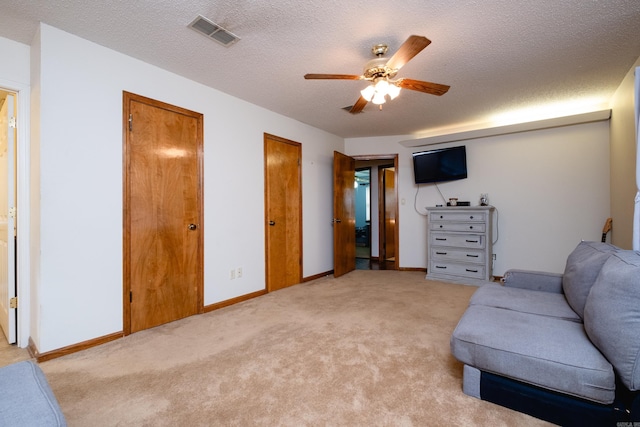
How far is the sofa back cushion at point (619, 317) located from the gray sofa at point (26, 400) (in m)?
1.98

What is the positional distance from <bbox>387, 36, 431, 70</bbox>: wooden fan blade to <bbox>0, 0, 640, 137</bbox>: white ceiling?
0.84 ft

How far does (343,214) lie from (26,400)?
422 cm

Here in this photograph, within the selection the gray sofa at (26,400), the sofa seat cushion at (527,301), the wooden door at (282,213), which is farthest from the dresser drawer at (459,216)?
the gray sofa at (26,400)

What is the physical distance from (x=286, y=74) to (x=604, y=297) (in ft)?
9.18

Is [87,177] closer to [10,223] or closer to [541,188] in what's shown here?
[10,223]

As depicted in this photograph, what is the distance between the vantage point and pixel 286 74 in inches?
110

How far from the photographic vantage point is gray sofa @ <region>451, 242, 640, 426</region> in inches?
47.9

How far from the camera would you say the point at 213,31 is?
2.10 m

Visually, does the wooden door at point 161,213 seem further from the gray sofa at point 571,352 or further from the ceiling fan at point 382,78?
the gray sofa at point 571,352

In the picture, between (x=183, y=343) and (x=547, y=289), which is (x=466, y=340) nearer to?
(x=547, y=289)

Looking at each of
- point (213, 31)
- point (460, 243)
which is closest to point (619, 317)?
point (213, 31)

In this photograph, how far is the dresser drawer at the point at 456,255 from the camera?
407 centimetres

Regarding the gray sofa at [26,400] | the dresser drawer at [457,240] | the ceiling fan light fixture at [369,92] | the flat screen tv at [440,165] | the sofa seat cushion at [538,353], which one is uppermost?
the ceiling fan light fixture at [369,92]

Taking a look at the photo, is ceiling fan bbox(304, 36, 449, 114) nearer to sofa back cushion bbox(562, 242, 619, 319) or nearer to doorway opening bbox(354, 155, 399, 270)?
sofa back cushion bbox(562, 242, 619, 319)
